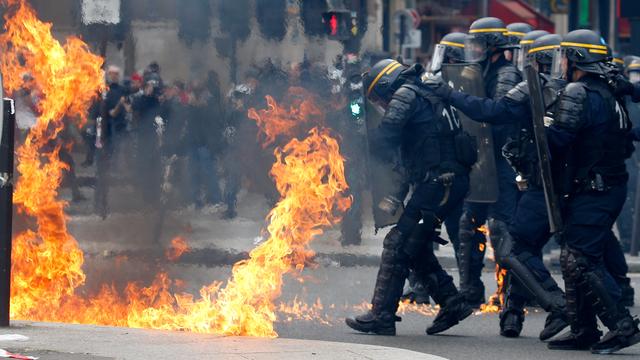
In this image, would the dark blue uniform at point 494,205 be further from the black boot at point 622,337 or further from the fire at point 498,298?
the black boot at point 622,337

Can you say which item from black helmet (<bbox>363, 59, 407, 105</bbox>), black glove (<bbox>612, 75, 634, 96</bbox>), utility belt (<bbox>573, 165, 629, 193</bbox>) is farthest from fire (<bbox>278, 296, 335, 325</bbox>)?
black glove (<bbox>612, 75, 634, 96</bbox>)

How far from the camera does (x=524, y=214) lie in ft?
27.6

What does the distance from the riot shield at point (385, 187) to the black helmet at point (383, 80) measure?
0.62ft

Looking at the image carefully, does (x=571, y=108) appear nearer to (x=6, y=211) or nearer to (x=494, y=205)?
(x=494, y=205)

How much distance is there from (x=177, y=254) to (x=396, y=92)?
1872 mm

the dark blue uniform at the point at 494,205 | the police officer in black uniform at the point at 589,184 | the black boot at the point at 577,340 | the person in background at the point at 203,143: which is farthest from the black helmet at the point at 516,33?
the black boot at the point at 577,340

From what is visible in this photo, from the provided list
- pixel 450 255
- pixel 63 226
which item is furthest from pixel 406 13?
pixel 63 226

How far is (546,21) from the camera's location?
1389 inches

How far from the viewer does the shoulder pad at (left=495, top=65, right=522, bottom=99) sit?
9734 mm

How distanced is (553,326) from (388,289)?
0.96m

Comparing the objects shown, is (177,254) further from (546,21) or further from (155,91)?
(546,21)

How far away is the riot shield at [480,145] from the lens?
32.5 feet

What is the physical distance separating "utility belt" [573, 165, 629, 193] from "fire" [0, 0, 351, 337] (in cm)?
162

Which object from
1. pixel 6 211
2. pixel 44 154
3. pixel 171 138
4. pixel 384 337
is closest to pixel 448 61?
pixel 171 138
